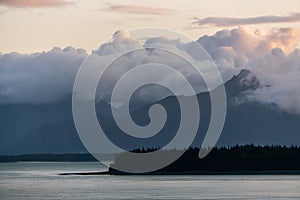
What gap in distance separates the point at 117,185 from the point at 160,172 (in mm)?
39939

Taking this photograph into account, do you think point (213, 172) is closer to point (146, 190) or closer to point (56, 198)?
point (146, 190)

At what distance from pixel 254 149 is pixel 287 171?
9894mm

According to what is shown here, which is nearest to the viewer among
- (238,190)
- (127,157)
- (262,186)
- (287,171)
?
(238,190)

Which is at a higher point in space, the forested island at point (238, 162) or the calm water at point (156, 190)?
the forested island at point (238, 162)

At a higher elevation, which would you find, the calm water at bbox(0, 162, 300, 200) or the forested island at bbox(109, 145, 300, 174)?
the forested island at bbox(109, 145, 300, 174)

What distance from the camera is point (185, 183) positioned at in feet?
442

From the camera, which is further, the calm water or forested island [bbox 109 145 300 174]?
forested island [bbox 109 145 300 174]

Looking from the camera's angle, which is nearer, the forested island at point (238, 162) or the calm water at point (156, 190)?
the calm water at point (156, 190)

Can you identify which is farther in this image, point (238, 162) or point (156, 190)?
point (238, 162)

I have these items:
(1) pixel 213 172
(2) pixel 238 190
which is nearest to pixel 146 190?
(2) pixel 238 190

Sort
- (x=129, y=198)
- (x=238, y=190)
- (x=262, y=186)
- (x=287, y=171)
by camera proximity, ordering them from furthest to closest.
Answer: (x=287, y=171) → (x=262, y=186) → (x=238, y=190) → (x=129, y=198)

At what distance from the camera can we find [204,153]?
168125 millimetres

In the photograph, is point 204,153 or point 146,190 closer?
point 146,190

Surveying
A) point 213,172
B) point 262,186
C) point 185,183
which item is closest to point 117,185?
point 185,183
